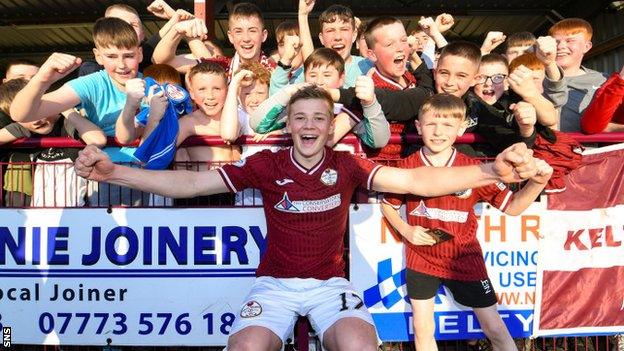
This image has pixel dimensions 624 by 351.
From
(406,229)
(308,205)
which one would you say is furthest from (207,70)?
(406,229)

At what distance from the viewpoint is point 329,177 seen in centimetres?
359

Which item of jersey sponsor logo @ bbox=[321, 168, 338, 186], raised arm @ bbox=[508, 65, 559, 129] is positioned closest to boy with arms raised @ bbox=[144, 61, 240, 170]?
jersey sponsor logo @ bbox=[321, 168, 338, 186]

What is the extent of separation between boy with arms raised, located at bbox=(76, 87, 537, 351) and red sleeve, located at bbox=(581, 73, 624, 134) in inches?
50.3

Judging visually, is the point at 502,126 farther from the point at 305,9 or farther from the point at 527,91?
the point at 305,9

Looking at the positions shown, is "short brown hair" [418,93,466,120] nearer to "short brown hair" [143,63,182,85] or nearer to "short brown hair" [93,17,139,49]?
"short brown hair" [143,63,182,85]

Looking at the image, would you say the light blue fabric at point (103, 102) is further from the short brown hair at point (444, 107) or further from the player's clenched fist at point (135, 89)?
the short brown hair at point (444, 107)

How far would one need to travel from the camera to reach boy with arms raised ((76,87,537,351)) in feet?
10.9

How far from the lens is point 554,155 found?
387 centimetres

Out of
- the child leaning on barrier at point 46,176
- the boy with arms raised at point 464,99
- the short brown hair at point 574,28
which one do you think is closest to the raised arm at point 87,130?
the child leaning on barrier at point 46,176

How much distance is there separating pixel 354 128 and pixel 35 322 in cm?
260

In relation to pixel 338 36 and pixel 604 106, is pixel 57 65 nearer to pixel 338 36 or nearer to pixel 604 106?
pixel 338 36

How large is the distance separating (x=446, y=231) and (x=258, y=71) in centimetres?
220

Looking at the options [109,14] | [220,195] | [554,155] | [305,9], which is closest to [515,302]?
[554,155]

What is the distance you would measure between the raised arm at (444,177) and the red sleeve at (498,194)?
441 millimetres
